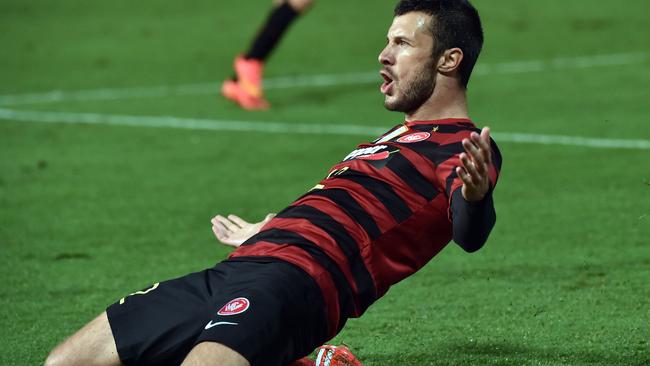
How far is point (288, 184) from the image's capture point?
7.74 meters

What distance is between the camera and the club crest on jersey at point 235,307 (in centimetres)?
366

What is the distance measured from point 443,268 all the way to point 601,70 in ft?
17.5

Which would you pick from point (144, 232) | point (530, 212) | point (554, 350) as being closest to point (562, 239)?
point (530, 212)

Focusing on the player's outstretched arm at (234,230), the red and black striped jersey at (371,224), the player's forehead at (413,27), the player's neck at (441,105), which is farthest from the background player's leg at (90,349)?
the player's forehead at (413,27)

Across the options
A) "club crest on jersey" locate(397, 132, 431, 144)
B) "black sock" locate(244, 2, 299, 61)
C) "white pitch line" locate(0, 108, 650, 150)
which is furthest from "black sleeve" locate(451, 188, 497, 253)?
"black sock" locate(244, 2, 299, 61)

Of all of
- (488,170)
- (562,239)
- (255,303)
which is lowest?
(562,239)

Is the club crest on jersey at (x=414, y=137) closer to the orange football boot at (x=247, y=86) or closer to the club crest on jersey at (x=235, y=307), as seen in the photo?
the club crest on jersey at (x=235, y=307)

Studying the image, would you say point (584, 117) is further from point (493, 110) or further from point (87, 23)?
point (87, 23)

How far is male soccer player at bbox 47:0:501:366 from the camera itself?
365 centimetres

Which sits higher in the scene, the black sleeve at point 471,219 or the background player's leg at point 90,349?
the black sleeve at point 471,219

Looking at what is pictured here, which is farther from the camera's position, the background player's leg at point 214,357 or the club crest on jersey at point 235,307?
the club crest on jersey at point 235,307

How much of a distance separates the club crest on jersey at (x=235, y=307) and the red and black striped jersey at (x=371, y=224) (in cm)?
24

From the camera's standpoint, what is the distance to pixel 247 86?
10133 mm

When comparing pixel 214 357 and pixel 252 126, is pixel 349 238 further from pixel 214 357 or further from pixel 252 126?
pixel 252 126
